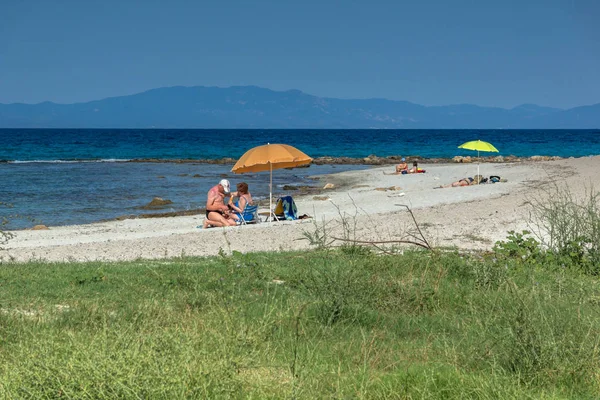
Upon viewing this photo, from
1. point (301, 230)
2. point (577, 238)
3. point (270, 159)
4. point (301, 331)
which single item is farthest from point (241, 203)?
point (301, 331)

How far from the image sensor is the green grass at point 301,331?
3.45 meters

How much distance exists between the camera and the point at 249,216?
52.2 feet

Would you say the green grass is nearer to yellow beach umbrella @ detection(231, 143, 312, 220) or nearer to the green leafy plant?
the green leafy plant

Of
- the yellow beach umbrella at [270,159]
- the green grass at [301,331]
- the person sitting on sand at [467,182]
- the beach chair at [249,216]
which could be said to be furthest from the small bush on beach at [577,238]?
the person sitting on sand at [467,182]

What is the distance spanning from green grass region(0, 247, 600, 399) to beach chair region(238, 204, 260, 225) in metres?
7.29

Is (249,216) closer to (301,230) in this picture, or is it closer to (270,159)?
(270,159)

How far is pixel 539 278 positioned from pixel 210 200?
31.6ft

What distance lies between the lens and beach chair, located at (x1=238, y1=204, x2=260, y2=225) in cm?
1576

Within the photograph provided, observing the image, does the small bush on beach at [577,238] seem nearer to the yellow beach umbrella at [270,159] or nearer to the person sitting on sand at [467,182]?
the yellow beach umbrella at [270,159]

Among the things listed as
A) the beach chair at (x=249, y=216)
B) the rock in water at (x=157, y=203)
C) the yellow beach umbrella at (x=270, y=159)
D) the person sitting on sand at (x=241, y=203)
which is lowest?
the rock in water at (x=157, y=203)

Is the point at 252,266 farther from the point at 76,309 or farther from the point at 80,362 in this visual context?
the point at 80,362

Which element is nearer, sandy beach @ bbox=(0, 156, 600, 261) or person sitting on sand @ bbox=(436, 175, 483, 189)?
sandy beach @ bbox=(0, 156, 600, 261)

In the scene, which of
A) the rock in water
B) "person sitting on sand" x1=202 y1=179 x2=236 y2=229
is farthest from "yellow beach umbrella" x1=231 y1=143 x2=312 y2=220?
the rock in water

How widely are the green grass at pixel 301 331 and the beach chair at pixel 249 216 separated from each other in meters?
7.29
